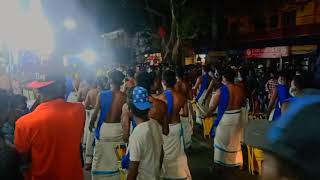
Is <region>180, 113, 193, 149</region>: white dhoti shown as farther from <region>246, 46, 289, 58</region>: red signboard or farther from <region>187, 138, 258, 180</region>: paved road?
<region>246, 46, 289, 58</region>: red signboard

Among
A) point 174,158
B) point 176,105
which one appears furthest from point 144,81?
point 174,158

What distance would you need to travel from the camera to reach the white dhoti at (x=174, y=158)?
22.0 feet

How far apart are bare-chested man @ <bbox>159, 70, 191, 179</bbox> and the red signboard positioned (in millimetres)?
15213

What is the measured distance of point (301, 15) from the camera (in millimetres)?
27062

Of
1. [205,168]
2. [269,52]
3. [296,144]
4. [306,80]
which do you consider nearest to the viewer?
[296,144]

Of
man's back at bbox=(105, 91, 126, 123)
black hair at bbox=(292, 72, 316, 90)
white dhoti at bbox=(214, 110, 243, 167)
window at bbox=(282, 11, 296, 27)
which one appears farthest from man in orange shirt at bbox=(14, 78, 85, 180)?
window at bbox=(282, 11, 296, 27)

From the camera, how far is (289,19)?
93.0ft

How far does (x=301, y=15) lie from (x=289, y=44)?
8848 millimetres

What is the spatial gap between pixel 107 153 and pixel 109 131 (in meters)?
0.38

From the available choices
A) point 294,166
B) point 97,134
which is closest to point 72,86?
point 97,134

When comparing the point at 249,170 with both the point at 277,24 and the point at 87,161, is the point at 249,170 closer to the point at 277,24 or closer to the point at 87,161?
the point at 87,161

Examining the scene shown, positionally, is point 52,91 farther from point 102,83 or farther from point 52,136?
point 102,83

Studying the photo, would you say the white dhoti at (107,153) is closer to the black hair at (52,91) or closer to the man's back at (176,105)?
the man's back at (176,105)

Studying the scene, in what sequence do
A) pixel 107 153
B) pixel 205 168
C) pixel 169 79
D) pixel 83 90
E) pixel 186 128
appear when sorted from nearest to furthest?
pixel 107 153
pixel 169 79
pixel 205 168
pixel 186 128
pixel 83 90
